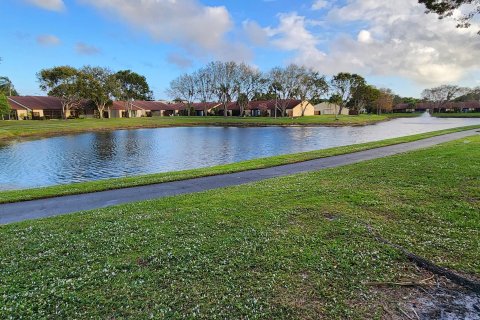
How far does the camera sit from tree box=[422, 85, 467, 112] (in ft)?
478

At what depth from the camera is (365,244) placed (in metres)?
6.39

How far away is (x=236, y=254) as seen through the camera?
609 centimetres

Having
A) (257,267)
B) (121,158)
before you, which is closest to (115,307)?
(257,267)

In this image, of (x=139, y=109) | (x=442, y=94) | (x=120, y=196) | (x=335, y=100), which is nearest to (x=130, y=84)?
(x=139, y=109)

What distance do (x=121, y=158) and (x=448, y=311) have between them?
2820 cm

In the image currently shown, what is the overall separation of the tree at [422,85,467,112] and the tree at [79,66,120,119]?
13559 centimetres

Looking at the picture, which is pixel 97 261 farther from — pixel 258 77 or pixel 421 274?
pixel 258 77

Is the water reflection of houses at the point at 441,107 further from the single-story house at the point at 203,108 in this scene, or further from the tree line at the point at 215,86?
the single-story house at the point at 203,108

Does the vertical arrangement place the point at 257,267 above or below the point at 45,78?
below

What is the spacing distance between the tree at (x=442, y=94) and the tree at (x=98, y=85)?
5338 inches

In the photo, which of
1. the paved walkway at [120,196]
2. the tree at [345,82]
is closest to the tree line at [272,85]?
the tree at [345,82]

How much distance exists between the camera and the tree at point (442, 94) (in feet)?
478

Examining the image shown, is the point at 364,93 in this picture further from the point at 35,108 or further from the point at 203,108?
the point at 35,108

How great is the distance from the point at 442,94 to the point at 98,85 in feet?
466
